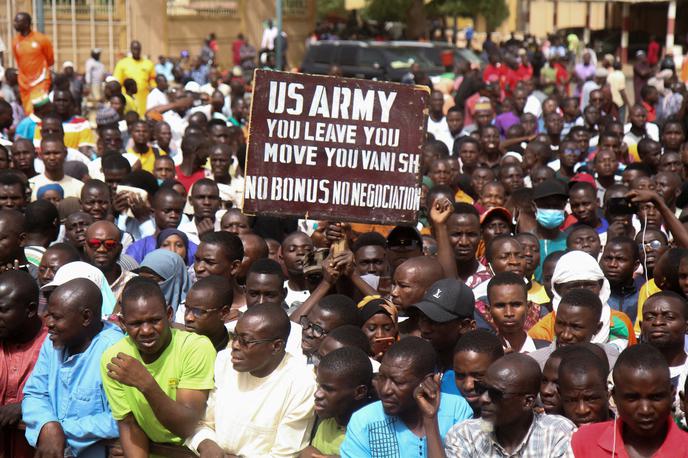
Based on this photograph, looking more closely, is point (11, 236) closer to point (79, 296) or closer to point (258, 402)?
point (79, 296)

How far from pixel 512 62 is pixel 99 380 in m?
18.4

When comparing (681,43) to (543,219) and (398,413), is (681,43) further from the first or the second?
(398,413)

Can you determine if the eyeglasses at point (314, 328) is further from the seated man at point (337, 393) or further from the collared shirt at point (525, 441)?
the collared shirt at point (525, 441)

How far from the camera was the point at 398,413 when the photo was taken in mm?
5098

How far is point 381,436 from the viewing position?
507cm

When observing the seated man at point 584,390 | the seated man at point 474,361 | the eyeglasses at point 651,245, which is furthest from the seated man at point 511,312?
the eyeglasses at point 651,245

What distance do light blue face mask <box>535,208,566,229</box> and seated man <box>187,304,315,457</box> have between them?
402 cm

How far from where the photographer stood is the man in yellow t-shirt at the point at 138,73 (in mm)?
17212

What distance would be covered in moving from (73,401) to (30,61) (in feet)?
34.6

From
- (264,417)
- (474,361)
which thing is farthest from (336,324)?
(474,361)

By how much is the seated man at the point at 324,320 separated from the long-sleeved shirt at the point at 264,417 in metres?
0.57

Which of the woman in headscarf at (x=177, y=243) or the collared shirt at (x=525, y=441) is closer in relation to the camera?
the collared shirt at (x=525, y=441)

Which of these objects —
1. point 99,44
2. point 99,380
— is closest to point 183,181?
point 99,380

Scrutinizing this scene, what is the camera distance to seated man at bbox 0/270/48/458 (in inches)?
231
